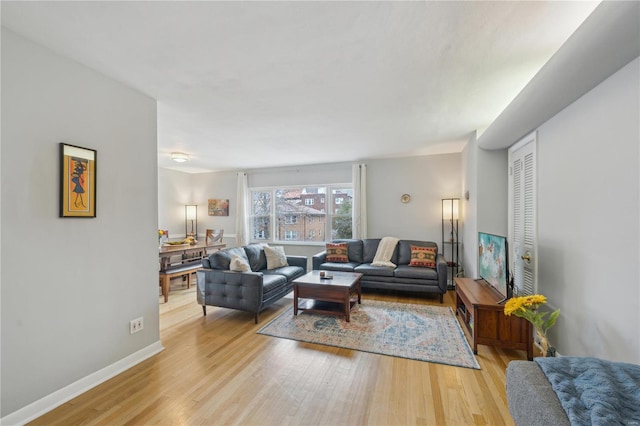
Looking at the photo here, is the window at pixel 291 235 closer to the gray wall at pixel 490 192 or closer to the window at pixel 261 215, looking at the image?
the window at pixel 261 215

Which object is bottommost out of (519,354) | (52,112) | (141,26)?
(519,354)

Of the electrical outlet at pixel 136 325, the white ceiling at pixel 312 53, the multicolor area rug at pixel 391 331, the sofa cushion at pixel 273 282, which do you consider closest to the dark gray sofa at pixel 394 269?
the multicolor area rug at pixel 391 331

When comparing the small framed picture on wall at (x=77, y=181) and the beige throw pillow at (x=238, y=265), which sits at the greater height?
the small framed picture on wall at (x=77, y=181)

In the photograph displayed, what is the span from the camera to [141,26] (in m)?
1.61

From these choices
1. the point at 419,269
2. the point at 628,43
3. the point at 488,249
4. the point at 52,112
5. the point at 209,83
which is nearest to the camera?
the point at 628,43

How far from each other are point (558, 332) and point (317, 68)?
10.1 ft

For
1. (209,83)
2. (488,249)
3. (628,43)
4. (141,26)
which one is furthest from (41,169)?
(488,249)

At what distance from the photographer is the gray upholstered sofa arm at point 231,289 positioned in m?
3.17

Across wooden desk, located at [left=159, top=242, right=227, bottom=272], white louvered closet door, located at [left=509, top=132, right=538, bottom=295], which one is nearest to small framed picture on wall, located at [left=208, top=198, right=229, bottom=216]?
wooden desk, located at [left=159, top=242, right=227, bottom=272]

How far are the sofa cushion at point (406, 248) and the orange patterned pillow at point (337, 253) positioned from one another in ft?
3.10

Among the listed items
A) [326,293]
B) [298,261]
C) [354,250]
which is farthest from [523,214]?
[298,261]

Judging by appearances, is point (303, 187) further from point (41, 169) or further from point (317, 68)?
point (41, 169)

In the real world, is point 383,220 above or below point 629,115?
below

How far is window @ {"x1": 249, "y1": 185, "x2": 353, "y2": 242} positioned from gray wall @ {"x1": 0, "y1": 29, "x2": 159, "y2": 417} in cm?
368
